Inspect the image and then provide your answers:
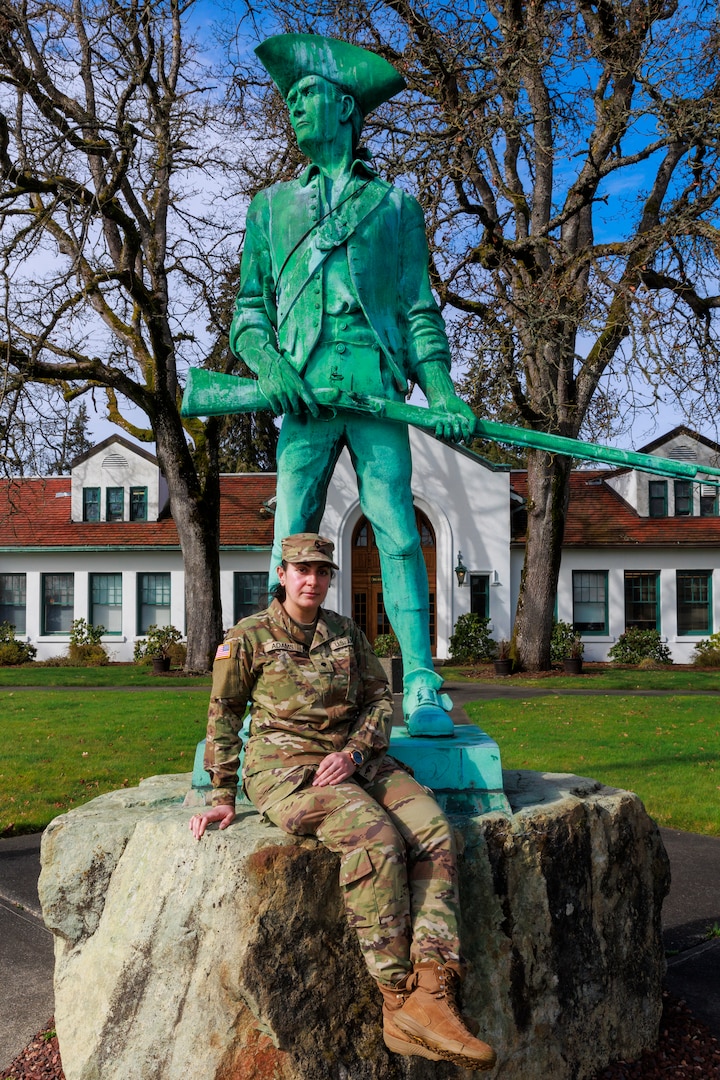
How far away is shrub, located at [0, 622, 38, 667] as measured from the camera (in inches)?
957

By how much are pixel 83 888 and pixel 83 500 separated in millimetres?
25436

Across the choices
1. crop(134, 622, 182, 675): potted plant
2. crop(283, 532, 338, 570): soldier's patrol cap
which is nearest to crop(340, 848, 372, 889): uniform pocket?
crop(283, 532, 338, 570): soldier's patrol cap

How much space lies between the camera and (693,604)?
83.0ft

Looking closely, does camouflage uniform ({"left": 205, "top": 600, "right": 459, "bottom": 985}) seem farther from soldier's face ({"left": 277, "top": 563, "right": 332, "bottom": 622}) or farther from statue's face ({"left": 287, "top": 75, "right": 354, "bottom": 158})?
statue's face ({"left": 287, "top": 75, "right": 354, "bottom": 158})

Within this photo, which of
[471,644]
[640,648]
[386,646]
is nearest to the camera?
[386,646]

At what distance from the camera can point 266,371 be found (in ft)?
12.3

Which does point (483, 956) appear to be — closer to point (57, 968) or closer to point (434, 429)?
point (57, 968)

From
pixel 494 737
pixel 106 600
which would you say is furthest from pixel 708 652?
pixel 106 600

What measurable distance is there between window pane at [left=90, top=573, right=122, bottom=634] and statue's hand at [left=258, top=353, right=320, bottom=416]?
922 inches

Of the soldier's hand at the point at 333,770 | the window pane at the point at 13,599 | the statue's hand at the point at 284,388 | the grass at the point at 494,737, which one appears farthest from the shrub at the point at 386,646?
the soldier's hand at the point at 333,770

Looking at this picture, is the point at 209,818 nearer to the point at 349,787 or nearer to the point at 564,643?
the point at 349,787

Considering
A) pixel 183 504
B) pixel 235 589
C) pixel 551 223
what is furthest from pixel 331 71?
pixel 235 589

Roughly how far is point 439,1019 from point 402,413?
2.15 metres

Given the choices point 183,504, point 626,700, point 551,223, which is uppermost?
point 551,223
